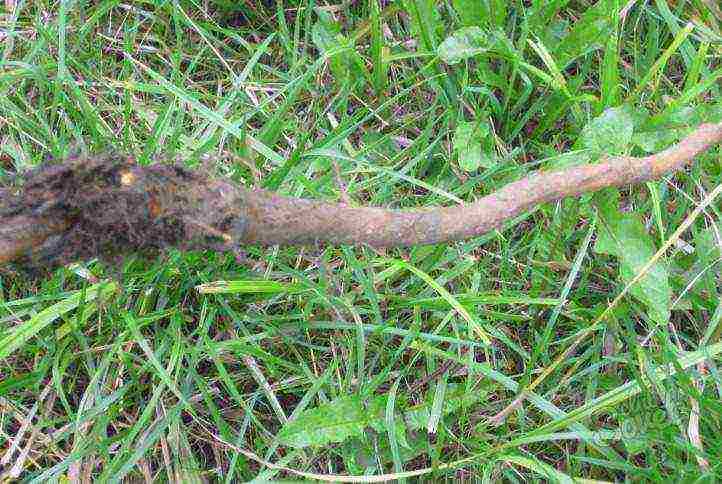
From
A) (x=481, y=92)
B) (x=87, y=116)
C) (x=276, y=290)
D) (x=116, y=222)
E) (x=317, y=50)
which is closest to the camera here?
(x=116, y=222)

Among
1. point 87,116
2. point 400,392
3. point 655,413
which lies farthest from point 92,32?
point 655,413

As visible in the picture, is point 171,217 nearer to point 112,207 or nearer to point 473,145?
point 112,207

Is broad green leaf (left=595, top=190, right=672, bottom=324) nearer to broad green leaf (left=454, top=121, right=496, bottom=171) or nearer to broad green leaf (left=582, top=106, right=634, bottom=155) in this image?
broad green leaf (left=582, top=106, right=634, bottom=155)

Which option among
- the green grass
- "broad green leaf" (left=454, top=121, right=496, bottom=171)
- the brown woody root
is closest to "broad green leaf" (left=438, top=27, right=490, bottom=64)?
the green grass

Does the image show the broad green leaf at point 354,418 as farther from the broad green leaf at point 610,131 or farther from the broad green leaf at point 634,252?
the broad green leaf at point 610,131

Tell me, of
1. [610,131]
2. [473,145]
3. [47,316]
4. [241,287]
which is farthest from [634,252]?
[47,316]

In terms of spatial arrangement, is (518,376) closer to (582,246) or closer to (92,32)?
(582,246)
